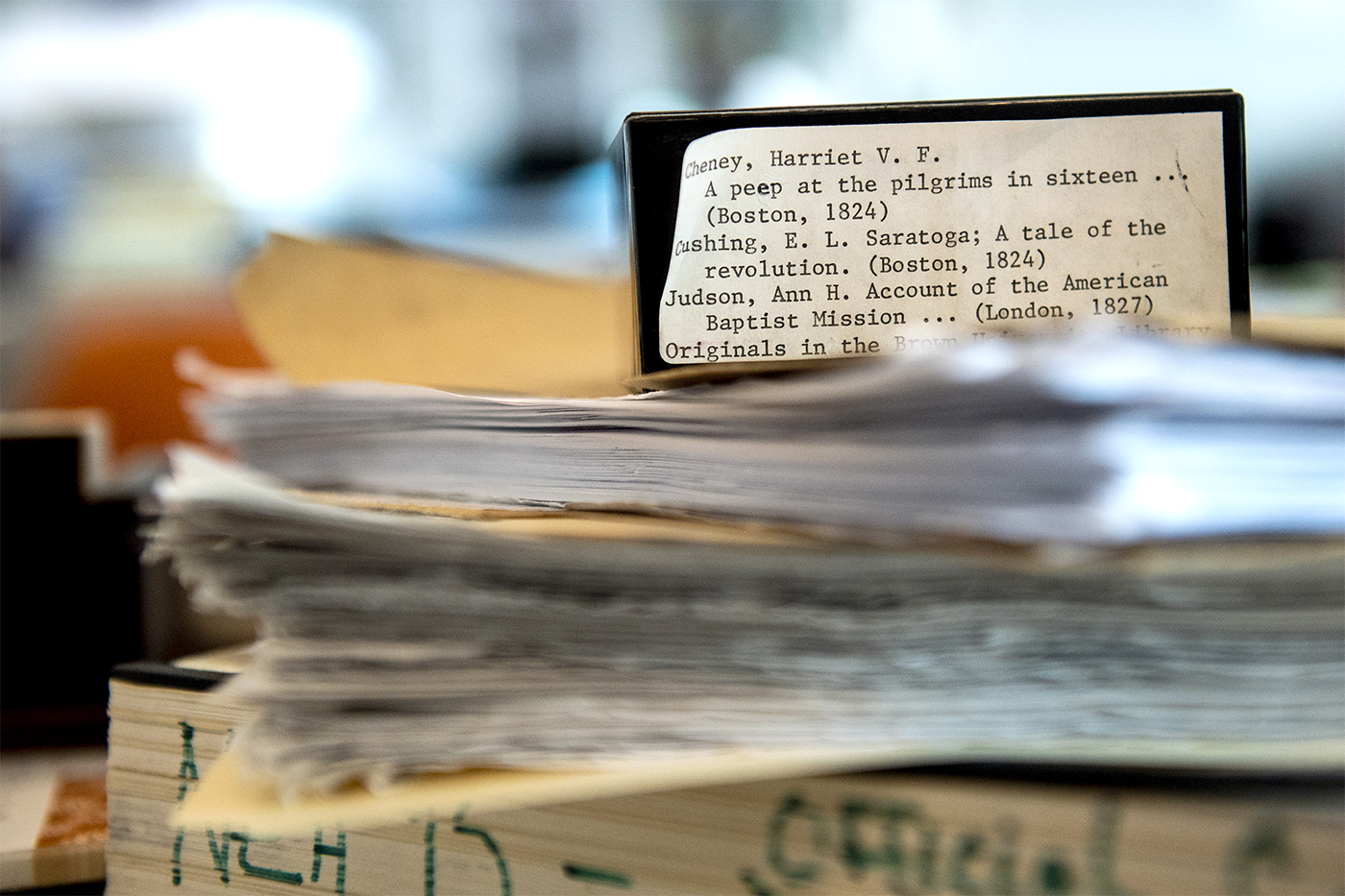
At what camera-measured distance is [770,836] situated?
283 mm

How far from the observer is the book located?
0.81 ft

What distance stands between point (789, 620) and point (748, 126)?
0.18m

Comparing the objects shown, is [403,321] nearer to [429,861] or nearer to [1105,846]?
[429,861]

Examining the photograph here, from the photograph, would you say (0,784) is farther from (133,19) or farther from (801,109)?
(133,19)

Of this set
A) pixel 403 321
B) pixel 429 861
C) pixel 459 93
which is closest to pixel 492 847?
pixel 429 861

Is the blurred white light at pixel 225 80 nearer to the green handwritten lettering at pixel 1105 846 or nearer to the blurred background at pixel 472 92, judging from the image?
the blurred background at pixel 472 92

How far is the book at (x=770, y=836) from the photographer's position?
25 cm

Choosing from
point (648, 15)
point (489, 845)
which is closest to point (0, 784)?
point (489, 845)

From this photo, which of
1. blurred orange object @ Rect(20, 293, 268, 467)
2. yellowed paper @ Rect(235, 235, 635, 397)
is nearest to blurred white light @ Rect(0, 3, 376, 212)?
blurred orange object @ Rect(20, 293, 268, 467)

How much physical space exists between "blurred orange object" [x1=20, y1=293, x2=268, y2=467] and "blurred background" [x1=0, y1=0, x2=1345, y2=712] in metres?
2.28

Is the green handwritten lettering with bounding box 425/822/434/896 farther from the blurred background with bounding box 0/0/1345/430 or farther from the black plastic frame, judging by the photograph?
the blurred background with bounding box 0/0/1345/430

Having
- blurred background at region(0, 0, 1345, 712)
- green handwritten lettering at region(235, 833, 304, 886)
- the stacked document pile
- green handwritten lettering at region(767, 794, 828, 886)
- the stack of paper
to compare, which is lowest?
green handwritten lettering at region(235, 833, 304, 886)

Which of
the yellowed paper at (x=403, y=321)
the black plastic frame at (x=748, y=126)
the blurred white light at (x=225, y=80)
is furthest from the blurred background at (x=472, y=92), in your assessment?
the black plastic frame at (x=748, y=126)

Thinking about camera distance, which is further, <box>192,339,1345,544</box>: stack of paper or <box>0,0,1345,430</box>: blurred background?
<box>0,0,1345,430</box>: blurred background
